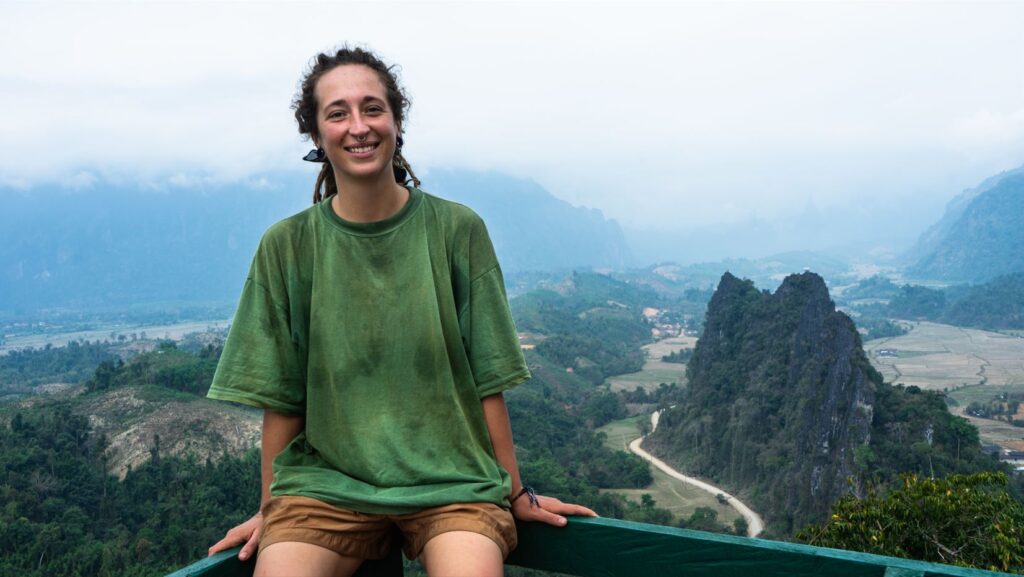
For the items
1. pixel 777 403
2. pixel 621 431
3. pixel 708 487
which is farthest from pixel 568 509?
pixel 621 431

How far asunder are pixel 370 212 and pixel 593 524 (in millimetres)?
650

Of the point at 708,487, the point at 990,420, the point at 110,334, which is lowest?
the point at 708,487

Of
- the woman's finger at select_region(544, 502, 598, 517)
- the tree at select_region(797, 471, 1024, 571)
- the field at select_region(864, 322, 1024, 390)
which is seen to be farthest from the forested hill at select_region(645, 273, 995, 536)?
the woman's finger at select_region(544, 502, 598, 517)

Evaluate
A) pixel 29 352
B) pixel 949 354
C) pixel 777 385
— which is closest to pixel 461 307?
pixel 777 385

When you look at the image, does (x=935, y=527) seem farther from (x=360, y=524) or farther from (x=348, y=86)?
(x=348, y=86)

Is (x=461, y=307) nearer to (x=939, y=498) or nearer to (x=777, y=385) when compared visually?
(x=939, y=498)

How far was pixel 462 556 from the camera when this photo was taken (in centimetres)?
114

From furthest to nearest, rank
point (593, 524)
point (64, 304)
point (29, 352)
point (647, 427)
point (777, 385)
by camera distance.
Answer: point (64, 304) < point (29, 352) < point (647, 427) < point (777, 385) < point (593, 524)

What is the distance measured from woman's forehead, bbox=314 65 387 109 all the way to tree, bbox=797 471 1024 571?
13.6 ft

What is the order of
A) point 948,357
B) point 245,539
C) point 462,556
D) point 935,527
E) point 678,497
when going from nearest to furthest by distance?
point 462,556 < point 245,539 < point 935,527 < point 678,497 < point 948,357

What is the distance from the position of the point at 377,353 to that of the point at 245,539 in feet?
1.19

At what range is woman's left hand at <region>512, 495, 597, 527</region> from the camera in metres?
1.28

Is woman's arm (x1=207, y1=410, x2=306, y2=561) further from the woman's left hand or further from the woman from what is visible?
the woman's left hand

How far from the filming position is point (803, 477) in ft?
77.2
